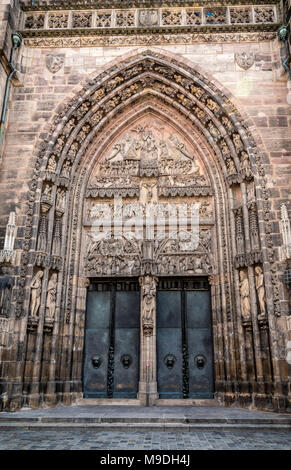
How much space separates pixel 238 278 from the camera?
9.77m

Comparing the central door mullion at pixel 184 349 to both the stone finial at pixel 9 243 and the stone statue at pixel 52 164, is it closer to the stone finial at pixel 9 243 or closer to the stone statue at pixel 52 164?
the stone finial at pixel 9 243

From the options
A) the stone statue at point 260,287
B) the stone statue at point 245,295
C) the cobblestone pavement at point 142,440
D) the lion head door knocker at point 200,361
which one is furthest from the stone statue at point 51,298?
the stone statue at point 260,287

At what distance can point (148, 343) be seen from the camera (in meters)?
9.75

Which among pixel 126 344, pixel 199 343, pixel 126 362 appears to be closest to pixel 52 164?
pixel 126 344

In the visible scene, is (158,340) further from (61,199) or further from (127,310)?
(61,199)

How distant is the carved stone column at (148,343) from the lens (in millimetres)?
9367

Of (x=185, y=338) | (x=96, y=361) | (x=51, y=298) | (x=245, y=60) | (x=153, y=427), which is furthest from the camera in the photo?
(x=245, y=60)

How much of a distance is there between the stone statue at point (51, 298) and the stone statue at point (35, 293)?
322mm

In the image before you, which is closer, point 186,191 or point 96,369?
point 96,369

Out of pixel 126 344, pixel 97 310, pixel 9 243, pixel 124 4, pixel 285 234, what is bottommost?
pixel 126 344

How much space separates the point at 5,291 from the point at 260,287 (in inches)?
247

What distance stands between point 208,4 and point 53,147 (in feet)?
21.7

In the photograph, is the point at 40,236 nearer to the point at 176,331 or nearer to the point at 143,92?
the point at 176,331
